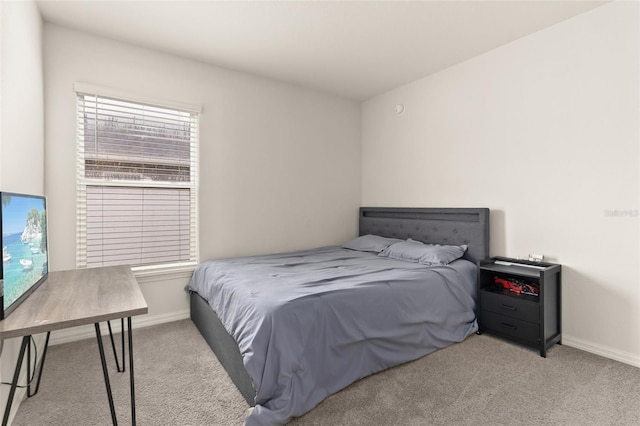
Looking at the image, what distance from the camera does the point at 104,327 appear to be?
114 inches

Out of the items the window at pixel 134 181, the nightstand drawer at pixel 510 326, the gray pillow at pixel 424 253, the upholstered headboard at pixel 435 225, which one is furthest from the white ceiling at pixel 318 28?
the nightstand drawer at pixel 510 326

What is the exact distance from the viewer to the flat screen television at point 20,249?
50.7 inches

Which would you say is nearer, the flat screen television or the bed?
the flat screen television

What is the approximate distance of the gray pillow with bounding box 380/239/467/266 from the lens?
2.95m

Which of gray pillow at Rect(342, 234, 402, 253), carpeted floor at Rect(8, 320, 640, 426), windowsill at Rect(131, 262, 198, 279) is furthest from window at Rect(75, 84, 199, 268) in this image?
gray pillow at Rect(342, 234, 402, 253)

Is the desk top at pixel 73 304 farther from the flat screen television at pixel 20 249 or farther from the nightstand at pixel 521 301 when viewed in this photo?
the nightstand at pixel 521 301

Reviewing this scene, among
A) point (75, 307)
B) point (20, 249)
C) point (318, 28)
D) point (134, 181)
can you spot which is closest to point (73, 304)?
point (75, 307)

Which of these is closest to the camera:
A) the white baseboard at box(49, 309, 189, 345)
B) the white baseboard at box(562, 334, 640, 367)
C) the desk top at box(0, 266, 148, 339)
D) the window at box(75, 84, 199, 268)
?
the desk top at box(0, 266, 148, 339)

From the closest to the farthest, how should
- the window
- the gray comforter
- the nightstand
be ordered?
1. the gray comforter
2. the nightstand
3. the window

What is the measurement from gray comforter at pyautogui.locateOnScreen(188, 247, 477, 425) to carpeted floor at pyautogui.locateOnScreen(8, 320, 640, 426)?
137mm

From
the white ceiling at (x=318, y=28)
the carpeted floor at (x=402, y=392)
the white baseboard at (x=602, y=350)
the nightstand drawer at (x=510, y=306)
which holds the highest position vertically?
the white ceiling at (x=318, y=28)

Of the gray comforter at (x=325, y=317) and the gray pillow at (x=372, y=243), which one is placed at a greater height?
the gray pillow at (x=372, y=243)

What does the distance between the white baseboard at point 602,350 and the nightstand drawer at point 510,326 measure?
0.42 m

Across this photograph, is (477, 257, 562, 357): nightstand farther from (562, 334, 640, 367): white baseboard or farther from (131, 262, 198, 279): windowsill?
(131, 262, 198, 279): windowsill
